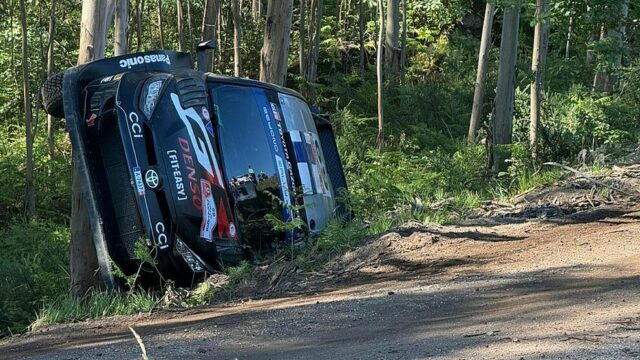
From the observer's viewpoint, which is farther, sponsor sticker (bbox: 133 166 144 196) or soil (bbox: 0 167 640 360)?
sponsor sticker (bbox: 133 166 144 196)

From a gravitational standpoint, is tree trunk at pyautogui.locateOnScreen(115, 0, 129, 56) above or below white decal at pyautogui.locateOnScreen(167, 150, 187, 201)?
above

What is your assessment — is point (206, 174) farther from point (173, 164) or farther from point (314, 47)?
point (314, 47)

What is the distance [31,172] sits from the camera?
16.7m

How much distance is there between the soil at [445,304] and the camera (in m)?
4.91

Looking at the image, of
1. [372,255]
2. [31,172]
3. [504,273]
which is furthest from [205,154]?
[31,172]

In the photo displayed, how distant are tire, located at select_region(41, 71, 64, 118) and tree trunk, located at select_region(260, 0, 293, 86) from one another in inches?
170

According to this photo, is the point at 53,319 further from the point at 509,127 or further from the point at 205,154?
the point at 509,127

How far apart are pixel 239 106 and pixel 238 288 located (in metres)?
1.94

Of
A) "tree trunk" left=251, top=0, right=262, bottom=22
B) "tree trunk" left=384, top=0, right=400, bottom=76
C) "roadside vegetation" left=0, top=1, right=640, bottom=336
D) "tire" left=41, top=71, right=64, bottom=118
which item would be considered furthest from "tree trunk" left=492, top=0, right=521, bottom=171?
"tree trunk" left=251, top=0, right=262, bottom=22

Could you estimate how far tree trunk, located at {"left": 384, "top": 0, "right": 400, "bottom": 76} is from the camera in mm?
24781

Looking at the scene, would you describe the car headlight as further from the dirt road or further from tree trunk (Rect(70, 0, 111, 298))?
the dirt road

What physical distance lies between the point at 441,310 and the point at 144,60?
4308mm

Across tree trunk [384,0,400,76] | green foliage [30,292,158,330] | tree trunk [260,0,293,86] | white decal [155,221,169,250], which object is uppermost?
tree trunk [384,0,400,76]

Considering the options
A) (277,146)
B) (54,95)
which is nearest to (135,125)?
(54,95)
